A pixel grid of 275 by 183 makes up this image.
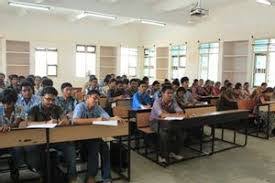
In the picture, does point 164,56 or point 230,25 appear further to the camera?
point 164,56

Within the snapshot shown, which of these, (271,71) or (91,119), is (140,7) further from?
(91,119)

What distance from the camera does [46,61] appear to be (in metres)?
10.9

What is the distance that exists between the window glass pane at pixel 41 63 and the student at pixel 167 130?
773 cm

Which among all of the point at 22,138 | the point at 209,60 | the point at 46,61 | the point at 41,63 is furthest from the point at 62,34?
the point at 22,138

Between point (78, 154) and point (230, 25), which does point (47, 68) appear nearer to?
point (230, 25)

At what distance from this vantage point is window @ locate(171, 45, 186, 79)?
36.0ft

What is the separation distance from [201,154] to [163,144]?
85 centimetres

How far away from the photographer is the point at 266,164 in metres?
4.17

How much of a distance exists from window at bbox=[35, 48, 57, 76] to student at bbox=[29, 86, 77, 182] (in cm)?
807

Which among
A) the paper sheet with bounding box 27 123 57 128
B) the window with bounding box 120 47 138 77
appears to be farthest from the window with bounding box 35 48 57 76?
the paper sheet with bounding box 27 123 57 128

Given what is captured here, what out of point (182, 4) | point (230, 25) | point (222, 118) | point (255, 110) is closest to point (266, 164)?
point (222, 118)

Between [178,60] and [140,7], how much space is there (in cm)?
311

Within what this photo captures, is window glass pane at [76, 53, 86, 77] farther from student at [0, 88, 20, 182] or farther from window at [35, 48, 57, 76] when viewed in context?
student at [0, 88, 20, 182]

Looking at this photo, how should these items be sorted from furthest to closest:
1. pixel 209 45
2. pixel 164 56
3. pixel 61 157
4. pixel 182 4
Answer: pixel 164 56, pixel 209 45, pixel 182 4, pixel 61 157
